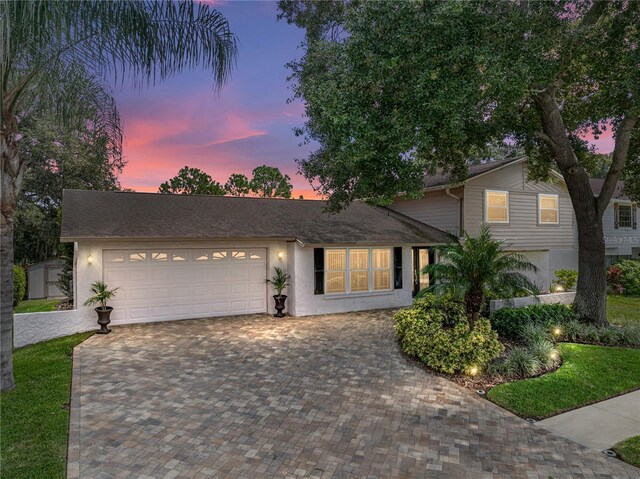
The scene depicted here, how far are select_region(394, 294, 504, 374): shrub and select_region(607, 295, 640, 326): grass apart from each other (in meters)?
5.72

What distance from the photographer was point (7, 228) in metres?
6.08

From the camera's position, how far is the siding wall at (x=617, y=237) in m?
20.7

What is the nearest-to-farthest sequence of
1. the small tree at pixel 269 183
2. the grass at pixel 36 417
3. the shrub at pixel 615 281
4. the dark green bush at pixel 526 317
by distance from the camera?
the grass at pixel 36 417
the dark green bush at pixel 526 317
the shrub at pixel 615 281
the small tree at pixel 269 183

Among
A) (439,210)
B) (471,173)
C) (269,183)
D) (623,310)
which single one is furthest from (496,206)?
(269,183)

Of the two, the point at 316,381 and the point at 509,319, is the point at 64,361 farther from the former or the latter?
the point at 509,319

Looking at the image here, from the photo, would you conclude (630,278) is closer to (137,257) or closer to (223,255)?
(223,255)

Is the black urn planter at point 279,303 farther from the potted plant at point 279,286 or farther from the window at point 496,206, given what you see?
the window at point 496,206

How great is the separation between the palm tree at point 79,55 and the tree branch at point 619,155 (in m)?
9.99

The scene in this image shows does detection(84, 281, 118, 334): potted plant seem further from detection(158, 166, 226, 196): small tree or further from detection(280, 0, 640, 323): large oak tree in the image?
detection(158, 166, 226, 196): small tree

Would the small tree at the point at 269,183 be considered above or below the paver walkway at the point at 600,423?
above

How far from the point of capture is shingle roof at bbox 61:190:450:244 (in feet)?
34.5

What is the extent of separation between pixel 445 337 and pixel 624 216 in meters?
20.7

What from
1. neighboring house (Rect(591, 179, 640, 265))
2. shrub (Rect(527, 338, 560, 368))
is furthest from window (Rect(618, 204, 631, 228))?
shrub (Rect(527, 338, 560, 368))

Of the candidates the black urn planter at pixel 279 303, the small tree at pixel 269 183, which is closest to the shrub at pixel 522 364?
the black urn planter at pixel 279 303
